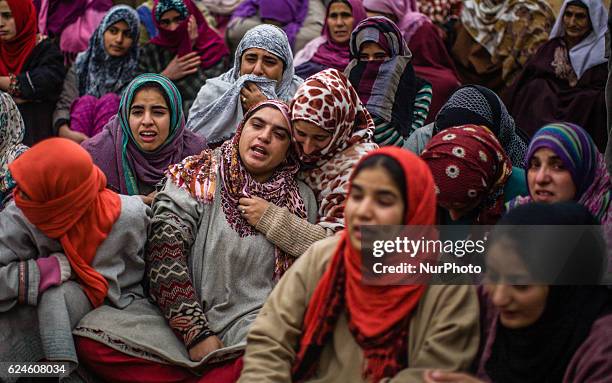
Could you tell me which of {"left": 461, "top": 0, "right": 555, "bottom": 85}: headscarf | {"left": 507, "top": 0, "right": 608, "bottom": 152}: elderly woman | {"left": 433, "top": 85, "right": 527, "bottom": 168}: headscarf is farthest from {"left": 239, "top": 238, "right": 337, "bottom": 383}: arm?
{"left": 461, "top": 0, "right": 555, "bottom": 85}: headscarf

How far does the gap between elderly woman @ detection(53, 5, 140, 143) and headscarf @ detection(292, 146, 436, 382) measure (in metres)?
3.05

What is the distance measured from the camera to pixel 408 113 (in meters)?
4.79

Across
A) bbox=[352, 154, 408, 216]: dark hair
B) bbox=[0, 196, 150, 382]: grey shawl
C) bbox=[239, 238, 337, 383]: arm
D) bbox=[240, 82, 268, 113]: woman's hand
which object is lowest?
bbox=[0, 196, 150, 382]: grey shawl

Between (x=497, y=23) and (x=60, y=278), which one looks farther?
(x=497, y=23)

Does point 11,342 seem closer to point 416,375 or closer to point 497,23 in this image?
point 416,375

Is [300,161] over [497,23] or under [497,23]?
under

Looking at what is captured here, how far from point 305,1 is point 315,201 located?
10.4 feet

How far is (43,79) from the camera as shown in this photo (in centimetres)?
550

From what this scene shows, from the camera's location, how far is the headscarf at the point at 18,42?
18.3 feet

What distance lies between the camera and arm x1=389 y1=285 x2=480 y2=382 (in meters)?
2.64

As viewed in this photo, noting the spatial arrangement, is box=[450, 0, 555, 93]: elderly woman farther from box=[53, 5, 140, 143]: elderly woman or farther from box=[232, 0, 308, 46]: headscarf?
box=[53, 5, 140, 143]: elderly woman

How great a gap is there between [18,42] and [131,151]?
1.95m

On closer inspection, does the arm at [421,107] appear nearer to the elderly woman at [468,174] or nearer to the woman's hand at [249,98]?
the woman's hand at [249,98]

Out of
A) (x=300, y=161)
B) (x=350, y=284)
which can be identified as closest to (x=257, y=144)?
(x=300, y=161)
